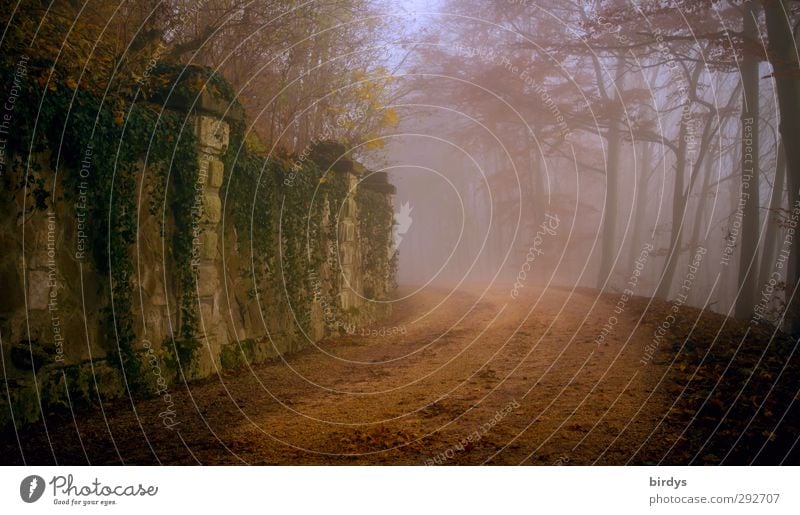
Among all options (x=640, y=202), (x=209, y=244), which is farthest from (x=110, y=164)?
(x=640, y=202)

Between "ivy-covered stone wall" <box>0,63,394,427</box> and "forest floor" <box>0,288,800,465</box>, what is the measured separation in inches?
21.2

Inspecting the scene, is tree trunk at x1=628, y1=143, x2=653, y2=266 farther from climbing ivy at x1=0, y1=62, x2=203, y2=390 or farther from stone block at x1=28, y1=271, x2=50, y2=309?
stone block at x1=28, y1=271, x2=50, y2=309

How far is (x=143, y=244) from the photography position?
698 cm

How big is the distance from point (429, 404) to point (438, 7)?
71.9 ft

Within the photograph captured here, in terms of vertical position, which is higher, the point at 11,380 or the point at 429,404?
the point at 11,380

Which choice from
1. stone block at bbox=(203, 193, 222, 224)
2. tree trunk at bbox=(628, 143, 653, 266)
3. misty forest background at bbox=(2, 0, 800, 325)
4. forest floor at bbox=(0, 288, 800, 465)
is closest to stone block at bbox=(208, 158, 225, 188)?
stone block at bbox=(203, 193, 222, 224)

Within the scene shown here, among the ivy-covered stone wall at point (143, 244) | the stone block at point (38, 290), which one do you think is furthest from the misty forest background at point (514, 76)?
the stone block at point (38, 290)

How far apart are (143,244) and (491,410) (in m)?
5.01

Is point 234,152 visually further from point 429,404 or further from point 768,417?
point 768,417

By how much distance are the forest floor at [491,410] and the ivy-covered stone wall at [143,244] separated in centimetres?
54

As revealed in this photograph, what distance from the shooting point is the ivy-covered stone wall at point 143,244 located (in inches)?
215

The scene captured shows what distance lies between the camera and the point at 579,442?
15.5ft

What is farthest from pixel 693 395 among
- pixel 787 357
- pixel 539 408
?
pixel 787 357

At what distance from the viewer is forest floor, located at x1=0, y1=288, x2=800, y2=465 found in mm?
4695
